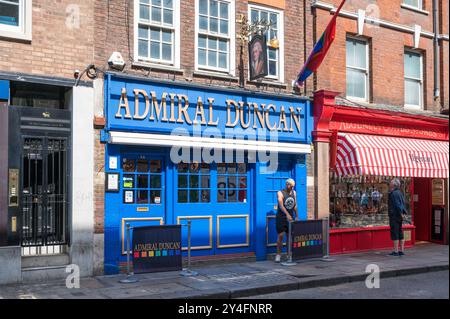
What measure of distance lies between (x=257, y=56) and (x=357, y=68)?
3.98 meters

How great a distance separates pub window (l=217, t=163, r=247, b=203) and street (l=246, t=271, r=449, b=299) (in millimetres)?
3262

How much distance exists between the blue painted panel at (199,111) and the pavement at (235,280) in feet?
9.75

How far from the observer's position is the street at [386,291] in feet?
27.7

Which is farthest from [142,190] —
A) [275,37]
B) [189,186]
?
[275,37]

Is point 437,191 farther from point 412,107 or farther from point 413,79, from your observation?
point 413,79

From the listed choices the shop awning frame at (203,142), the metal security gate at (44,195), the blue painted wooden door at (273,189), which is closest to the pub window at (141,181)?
the shop awning frame at (203,142)

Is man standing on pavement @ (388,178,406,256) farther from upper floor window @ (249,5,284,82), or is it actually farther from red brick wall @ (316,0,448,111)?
upper floor window @ (249,5,284,82)

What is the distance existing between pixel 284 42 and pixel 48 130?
20.2ft

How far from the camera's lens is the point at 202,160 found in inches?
444

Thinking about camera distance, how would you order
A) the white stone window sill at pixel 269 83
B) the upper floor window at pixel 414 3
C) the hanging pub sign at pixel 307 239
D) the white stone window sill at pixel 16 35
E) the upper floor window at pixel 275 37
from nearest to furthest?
1. the white stone window sill at pixel 16 35
2. the hanging pub sign at pixel 307 239
3. the white stone window sill at pixel 269 83
4. the upper floor window at pixel 275 37
5. the upper floor window at pixel 414 3

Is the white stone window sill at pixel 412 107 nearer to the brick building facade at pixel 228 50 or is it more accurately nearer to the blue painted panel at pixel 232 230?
the brick building facade at pixel 228 50

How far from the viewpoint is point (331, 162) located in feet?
42.8

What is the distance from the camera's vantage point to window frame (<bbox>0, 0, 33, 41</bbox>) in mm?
9141
